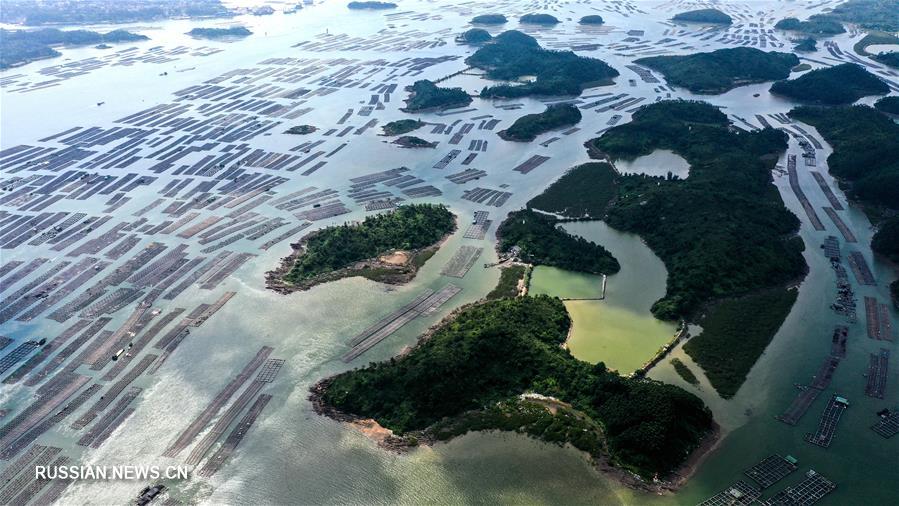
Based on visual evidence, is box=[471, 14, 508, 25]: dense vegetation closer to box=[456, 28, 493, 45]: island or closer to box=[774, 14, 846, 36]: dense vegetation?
box=[456, 28, 493, 45]: island

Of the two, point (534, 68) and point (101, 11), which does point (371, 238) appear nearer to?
point (534, 68)

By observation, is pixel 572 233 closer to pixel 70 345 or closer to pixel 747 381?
pixel 747 381

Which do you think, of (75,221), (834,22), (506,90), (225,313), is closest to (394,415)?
(225,313)

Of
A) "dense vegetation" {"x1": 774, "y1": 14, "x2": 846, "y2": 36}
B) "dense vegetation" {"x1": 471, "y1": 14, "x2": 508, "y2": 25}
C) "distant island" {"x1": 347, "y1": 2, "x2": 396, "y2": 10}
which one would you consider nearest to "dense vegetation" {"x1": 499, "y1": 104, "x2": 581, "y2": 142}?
"dense vegetation" {"x1": 471, "y1": 14, "x2": 508, "y2": 25}

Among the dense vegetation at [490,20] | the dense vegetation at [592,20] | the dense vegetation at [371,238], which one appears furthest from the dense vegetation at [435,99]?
the dense vegetation at [592,20]

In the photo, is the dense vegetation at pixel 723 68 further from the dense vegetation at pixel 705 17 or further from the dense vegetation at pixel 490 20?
the dense vegetation at pixel 490 20

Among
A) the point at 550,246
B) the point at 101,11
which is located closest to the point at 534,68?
the point at 550,246
